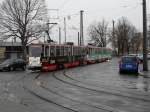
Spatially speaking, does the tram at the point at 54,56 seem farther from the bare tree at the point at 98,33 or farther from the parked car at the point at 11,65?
the bare tree at the point at 98,33

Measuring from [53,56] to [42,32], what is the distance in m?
28.5

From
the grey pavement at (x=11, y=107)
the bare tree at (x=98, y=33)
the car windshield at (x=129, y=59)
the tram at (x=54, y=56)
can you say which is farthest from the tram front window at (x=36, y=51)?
the bare tree at (x=98, y=33)

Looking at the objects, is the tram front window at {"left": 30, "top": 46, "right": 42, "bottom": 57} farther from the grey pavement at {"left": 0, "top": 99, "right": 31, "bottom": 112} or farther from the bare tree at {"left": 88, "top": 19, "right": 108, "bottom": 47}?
the bare tree at {"left": 88, "top": 19, "right": 108, "bottom": 47}

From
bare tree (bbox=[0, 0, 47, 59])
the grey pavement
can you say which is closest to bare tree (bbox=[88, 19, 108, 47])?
bare tree (bbox=[0, 0, 47, 59])

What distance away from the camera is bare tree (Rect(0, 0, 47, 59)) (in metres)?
64.5

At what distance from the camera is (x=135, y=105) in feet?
43.1

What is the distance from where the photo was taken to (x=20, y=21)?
64500 mm

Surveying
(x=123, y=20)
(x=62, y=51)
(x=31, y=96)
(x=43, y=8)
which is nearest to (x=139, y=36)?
(x=123, y=20)

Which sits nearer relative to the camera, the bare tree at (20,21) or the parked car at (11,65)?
the parked car at (11,65)

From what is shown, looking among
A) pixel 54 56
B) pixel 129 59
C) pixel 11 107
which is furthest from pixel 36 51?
pixel 11 107

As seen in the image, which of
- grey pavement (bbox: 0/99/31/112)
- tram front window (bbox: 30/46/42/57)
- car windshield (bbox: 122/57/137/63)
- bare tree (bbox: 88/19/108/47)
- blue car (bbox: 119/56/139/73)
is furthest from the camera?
bare tree (bbox: 88/19/108/47)

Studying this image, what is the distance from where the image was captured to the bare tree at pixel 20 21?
6450 centimetres

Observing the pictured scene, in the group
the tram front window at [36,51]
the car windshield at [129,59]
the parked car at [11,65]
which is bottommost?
the parked car at [11,65]

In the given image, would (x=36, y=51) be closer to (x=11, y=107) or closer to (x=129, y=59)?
(x=129, y=59)
